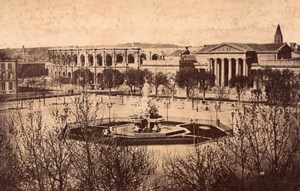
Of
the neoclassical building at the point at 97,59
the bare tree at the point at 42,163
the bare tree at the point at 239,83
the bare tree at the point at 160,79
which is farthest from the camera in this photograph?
the bare tree at the point at 160,79

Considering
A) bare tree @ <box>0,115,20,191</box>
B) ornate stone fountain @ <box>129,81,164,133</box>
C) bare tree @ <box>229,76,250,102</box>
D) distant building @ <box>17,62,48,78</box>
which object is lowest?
bare tree @ <box>0,115,20,191</box>

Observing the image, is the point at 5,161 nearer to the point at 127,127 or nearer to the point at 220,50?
the point at 127,127

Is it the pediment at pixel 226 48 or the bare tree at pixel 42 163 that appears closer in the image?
the bare tree at pixel 42 163

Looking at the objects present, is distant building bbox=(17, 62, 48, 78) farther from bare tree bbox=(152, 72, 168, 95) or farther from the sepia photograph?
bare tree bbox=(152, 72, 168, 95)

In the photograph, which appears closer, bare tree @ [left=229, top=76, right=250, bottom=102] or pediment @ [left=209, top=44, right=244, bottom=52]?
pediment @ [left=209, top=44, right=244, bottom=52]

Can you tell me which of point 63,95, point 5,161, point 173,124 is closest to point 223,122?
point 173,124

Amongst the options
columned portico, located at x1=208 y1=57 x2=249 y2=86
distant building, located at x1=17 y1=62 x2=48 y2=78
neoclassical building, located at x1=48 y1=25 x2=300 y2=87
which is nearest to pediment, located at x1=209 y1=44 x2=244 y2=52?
neoclassical building, located at x1=48 y1=25 x2=300 y2=87

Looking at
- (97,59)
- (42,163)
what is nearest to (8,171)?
(42,163)

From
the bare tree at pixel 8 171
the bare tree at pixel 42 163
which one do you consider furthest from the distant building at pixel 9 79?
the bare tree at pixel 8 171

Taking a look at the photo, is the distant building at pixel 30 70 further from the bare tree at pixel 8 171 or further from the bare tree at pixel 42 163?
the bare tree at pixel 8 171

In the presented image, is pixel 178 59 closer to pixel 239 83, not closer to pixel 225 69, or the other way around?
pixel 239 83

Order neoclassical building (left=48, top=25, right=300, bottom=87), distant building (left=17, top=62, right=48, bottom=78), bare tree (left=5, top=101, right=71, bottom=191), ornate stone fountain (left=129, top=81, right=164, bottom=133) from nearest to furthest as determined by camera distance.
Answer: bare tree (left=5, top=101, right=71, bottom=191), ornate stone fountain (left=129, top=81, right=164, bottom=133), neoclassical building (left=48, top=25, right=300, bottom=87), distant building (left=17, top=62, right=48, bottom=78)
